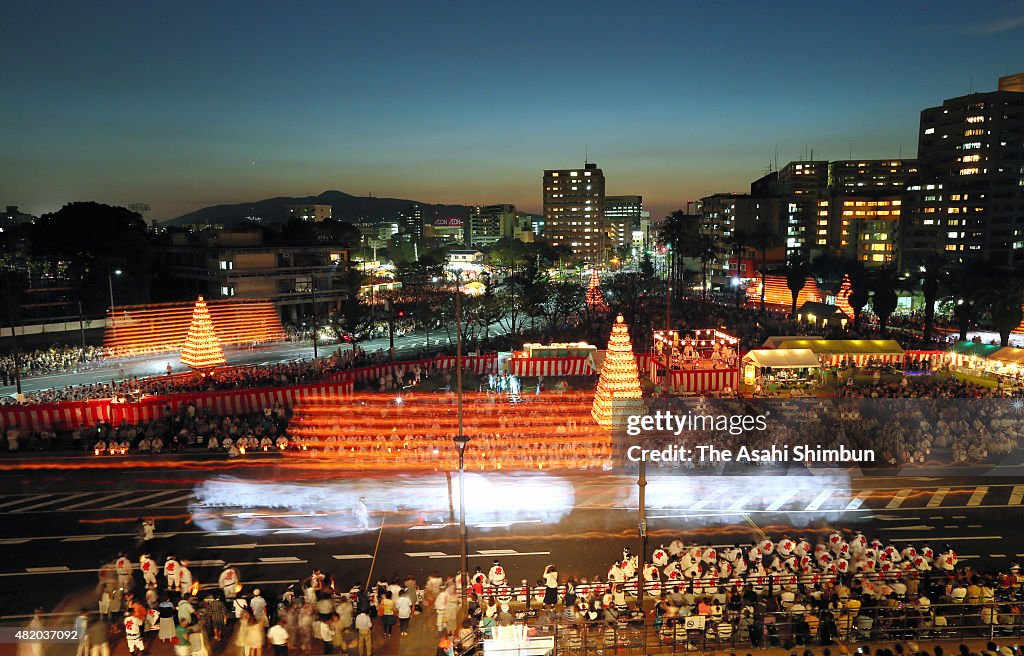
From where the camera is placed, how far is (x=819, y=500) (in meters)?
21.7

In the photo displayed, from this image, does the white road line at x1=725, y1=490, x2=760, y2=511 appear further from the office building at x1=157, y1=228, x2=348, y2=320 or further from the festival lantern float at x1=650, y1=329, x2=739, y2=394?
the office building at x1=157, y1=228, x2=348, y2=320

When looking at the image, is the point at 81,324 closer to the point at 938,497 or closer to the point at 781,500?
the point at 781,500

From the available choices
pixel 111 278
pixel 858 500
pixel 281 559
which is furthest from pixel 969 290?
pixel 111 278

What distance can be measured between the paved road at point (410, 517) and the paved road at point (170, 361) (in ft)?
59.8

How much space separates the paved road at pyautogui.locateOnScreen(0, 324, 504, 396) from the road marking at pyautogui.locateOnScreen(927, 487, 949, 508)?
38.4m

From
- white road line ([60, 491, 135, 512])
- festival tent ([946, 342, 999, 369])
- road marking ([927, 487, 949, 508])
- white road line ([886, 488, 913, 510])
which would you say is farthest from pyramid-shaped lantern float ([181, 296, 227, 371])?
festival tent ([946, 342, 999, 369])

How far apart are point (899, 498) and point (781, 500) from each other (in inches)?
154

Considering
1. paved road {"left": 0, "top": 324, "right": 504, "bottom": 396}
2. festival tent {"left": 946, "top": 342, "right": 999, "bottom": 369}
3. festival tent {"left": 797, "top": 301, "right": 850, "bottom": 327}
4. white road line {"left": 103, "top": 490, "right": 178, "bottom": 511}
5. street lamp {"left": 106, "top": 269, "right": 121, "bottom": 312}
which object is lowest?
white road line {"left": 103, "top": 490, "right": 178, "bottom": 511}

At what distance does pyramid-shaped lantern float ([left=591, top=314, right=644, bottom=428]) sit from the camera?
26.7m

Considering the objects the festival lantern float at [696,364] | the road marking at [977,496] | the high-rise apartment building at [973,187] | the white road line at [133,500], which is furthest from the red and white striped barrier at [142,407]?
the high-rise apartment building at [973,187]

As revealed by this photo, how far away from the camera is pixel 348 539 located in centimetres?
1909

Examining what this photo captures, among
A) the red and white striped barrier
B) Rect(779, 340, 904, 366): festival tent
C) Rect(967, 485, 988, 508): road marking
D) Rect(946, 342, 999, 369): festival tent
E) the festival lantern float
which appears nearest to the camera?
Rect(967, 485, 988, 508): road marking

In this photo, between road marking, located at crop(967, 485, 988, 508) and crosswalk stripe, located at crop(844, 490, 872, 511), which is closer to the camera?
crosswalk stripe, located at crop(844, 490, 872, 511)

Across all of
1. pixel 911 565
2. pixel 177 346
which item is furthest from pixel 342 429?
pixel 177 346
